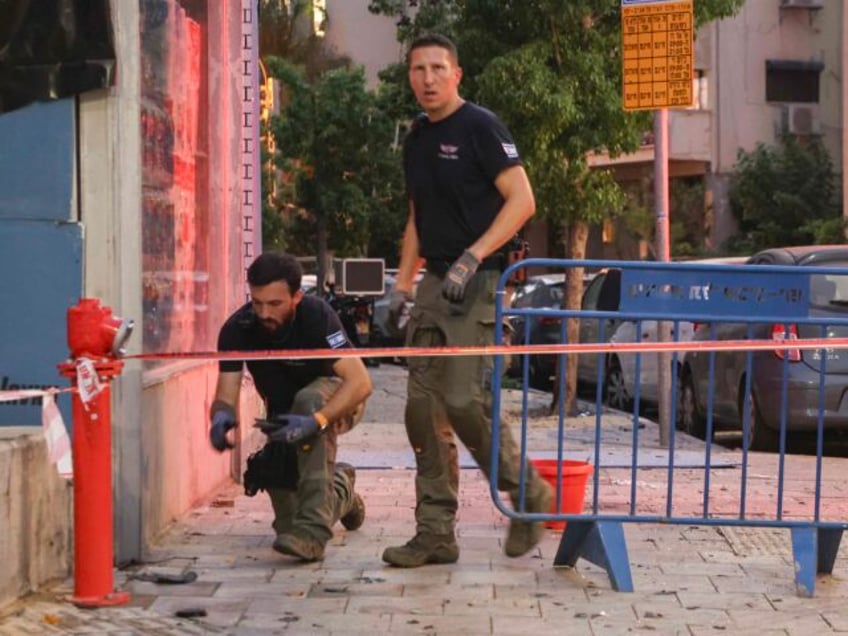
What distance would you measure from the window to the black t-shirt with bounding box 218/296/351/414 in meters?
34.7

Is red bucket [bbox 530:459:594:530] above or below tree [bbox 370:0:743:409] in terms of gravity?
below

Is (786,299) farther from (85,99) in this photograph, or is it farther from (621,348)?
(85,99)

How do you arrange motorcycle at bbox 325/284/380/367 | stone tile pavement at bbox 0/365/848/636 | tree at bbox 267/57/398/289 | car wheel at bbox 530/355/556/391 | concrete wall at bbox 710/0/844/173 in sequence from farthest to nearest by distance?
1. concrete wall at bbox 710/0/844/173
2. tree at bbox 267/57/398/289
3. motorcycle at bbox 325/284/380/367
4. car wheel at bbox 530/355/556/391
5. stone tile pavement at bbox 0/365/848/636

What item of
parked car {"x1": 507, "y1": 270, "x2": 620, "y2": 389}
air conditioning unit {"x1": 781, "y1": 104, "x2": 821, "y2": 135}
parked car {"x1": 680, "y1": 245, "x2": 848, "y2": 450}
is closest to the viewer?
parked car {"x1": 680, "y1": 245, "x2": 848, "y2": 450}

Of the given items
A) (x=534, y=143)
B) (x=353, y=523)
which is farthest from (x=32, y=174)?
(x=534, y=143)

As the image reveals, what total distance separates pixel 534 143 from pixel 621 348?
7815mm

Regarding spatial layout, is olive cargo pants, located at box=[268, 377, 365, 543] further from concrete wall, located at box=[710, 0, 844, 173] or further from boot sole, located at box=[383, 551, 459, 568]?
concrete wall, located at box=[710, 0, 844, 173]

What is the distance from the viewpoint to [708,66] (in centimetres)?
3962

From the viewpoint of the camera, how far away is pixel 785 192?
120ft

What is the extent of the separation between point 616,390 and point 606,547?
32.1 feet

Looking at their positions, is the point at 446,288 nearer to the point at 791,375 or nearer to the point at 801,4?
the point at 791,375

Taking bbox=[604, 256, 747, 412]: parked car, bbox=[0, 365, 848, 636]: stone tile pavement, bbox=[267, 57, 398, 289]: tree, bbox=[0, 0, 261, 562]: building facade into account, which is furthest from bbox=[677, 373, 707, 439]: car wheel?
bbox=[267, 57, 398, 289]: tree

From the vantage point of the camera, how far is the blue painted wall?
21.7 ft

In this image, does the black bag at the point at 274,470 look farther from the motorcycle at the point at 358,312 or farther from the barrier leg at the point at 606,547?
the motorcycle at the point at 358,312
